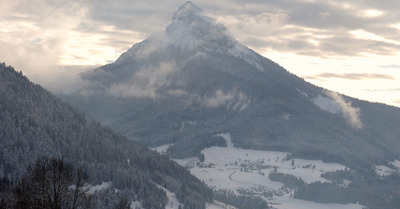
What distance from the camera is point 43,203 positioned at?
123875 mm

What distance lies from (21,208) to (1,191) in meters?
42.5

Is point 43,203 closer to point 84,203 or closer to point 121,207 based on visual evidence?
point 84,203

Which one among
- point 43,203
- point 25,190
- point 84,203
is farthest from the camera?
point 25,190

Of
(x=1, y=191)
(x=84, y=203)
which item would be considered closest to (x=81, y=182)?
(x=84, y=203)

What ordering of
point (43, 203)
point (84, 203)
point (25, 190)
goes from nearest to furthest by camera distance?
point (43, 203) → point (84, 203) → point (25, 190)

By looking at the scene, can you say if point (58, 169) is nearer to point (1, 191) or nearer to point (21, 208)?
point (21, 208)

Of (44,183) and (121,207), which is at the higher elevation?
(44,183)

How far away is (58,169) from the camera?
13125 centimetres

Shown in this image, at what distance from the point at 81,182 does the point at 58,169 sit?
9.02m

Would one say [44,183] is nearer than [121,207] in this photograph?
Yes

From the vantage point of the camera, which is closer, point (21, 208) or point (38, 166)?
point (21, 208)

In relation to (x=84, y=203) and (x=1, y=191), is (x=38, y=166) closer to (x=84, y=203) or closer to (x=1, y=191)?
(x=84, y=203)

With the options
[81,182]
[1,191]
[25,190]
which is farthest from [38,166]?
[1,191]

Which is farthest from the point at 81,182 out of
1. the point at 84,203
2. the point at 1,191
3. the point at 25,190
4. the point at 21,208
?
the point at 1,191
